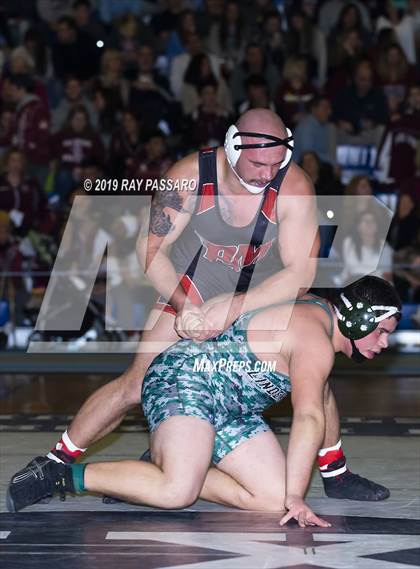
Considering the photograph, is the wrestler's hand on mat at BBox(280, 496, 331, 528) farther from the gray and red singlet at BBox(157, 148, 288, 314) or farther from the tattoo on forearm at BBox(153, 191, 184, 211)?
the tattoo on forearm at BBox(153, 191, 184, 211)

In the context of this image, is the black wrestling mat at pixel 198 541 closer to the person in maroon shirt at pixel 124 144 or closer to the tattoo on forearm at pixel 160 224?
the tattoo on forearm at pixel 160 224

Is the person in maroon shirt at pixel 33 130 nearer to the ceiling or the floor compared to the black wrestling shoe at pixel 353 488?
nearer to the ceiling

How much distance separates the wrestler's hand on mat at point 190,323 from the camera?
491cm

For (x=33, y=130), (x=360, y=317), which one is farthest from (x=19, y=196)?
(x=360, y=317)

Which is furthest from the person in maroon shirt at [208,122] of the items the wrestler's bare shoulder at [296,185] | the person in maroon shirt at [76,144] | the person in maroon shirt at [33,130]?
the wrestler's bare shoulder at [296,185]

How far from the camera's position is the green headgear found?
15.7 ft

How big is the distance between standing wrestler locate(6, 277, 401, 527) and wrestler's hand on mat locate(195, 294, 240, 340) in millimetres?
41

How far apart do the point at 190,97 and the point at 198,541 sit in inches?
325

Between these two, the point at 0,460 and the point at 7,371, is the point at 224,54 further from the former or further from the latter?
the point at 0,460

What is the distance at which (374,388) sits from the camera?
29.1 ft

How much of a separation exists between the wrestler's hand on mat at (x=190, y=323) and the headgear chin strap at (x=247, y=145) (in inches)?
24.9

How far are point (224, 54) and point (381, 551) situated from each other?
9.35 m

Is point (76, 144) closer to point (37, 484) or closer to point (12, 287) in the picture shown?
point (12, 287)

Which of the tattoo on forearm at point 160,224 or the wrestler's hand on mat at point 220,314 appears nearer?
the wrestler's hand on mat at point 220,314
